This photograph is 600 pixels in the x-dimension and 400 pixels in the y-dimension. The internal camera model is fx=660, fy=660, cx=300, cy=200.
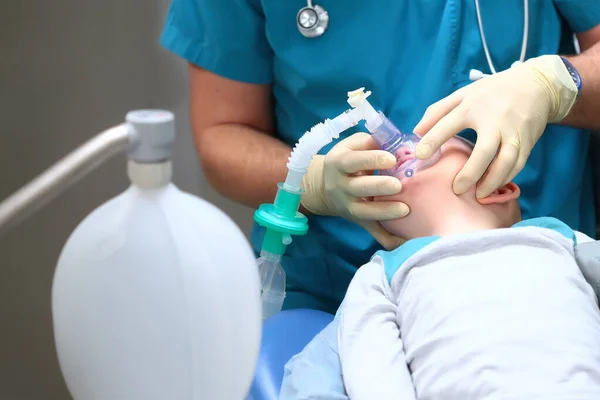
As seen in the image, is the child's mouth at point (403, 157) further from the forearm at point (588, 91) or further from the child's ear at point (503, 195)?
the forearm at point (588, 91)

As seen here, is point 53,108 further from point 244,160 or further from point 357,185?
point 357,185

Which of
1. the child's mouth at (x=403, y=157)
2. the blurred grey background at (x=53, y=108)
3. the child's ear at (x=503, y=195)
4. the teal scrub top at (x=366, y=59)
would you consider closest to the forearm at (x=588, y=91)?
the teal scrub top at (x=366, y=59)

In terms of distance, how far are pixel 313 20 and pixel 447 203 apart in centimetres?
39

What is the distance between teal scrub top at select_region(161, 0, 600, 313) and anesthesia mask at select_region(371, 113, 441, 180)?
137 millimetres

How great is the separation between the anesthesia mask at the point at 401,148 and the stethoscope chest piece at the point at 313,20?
0.22 m

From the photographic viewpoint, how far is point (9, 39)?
139 centimetres

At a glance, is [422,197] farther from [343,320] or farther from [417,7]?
[417,7]

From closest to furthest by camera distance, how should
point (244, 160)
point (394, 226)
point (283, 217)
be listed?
point (283, 217) → point (394, 226) → point (244, 160)

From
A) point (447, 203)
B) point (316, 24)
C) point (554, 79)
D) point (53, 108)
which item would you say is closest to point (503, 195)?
point (447, 203)

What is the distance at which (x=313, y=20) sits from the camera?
1.12 m

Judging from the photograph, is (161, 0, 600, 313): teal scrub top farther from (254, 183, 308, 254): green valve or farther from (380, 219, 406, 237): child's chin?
(254, 183, 308, 254): green valve

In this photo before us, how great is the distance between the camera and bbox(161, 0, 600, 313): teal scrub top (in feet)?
3.66

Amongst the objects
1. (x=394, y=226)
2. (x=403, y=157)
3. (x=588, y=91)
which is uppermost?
(x=588, y=91)

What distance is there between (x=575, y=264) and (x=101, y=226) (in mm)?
697
